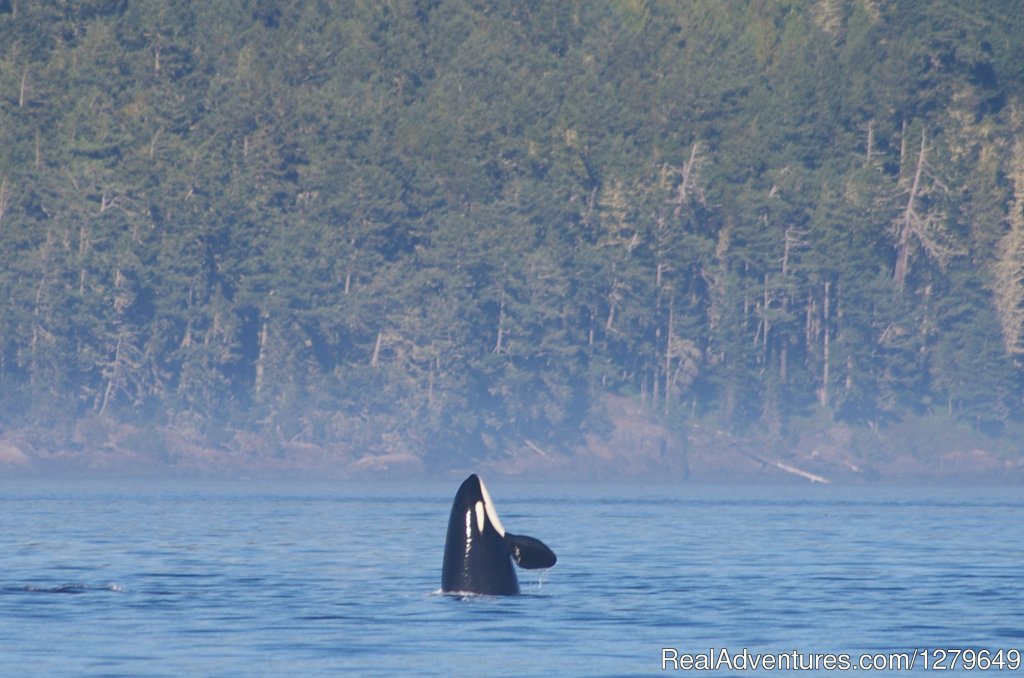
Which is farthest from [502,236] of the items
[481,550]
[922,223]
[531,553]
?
[531,553]

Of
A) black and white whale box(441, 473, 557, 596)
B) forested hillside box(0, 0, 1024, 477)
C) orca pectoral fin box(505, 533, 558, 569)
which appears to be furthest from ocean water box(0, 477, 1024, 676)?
forested hillside box(0, 0, 1024, 477)

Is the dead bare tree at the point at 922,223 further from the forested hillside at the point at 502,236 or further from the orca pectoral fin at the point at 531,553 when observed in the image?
the orca pectoral fin at the point at 531,553

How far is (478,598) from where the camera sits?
25.0 meters

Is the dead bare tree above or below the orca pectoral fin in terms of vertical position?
above

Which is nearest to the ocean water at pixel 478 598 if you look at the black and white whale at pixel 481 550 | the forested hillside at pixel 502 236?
the black and white whale at pixel 481 550

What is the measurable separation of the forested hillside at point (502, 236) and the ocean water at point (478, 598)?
205ft

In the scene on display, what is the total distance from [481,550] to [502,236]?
9527cm

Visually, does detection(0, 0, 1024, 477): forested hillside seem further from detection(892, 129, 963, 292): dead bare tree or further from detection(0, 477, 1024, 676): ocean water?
detection(0, 477, 1024, 676): ocean water

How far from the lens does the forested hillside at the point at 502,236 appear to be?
115562 mm

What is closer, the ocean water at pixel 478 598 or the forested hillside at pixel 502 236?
the ocean water at pixel 478 598

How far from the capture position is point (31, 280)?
4577 inches

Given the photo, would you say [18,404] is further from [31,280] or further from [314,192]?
[314,192]

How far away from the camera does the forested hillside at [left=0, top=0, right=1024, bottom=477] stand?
4550 inches

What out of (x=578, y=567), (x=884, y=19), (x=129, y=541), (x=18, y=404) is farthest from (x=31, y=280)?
(x=578, y=567)
